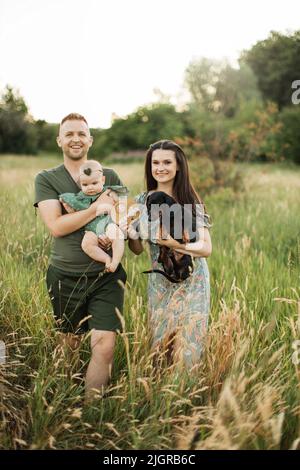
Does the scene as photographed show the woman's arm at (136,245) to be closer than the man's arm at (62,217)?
No

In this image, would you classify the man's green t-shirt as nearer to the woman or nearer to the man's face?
the man's face

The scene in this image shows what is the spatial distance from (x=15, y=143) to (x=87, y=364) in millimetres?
21667

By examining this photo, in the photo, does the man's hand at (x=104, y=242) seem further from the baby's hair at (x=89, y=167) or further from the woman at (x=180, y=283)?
the baby's hair at (x=89, y=167)

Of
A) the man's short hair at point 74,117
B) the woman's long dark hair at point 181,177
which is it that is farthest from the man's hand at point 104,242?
the man's short hair at point 74,117

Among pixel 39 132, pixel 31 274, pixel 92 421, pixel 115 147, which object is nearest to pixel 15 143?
pixel 39 132

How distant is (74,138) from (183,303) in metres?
1.07

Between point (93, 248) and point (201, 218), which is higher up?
point (201, 218)

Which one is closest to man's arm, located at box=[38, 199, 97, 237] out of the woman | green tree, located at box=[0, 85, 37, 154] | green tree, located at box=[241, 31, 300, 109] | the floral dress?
the woman

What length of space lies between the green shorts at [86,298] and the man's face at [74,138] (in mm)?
651

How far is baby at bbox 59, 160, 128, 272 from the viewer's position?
2494 millimetres

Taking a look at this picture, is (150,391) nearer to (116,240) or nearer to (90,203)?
(116,240)

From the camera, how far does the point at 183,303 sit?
8.77ft

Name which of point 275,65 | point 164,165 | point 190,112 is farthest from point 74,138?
point 275,65

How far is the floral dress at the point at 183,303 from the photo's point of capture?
260 cm
